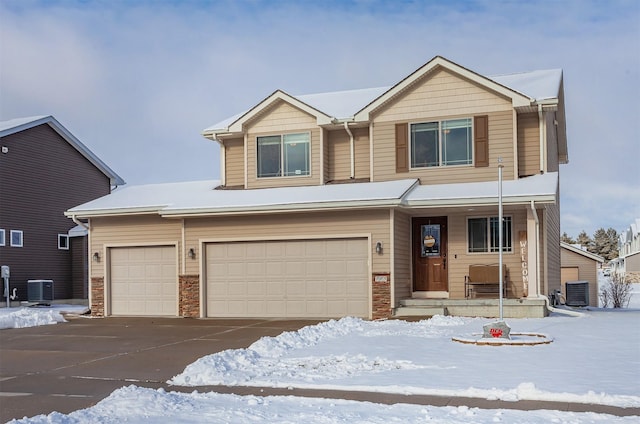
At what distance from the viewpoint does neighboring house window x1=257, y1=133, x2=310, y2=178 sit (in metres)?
19.3

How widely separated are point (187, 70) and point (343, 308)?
8.62 metres

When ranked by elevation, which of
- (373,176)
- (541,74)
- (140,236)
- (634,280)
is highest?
(541,74)

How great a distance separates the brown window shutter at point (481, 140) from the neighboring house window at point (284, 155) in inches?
184

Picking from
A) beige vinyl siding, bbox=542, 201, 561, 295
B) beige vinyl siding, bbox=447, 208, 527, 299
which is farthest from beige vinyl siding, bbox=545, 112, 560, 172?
beige vinyl siding, bbox=447, 208, 527, 299

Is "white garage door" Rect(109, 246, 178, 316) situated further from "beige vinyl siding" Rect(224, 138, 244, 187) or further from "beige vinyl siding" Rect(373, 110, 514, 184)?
"beige vinyl siding" Rect(373, 110, 514, 184)

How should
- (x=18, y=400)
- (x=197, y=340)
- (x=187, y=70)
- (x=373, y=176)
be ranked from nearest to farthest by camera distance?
(x=18, y=400) → (x=197, y=340) → (x=373, y=176) → (x=187, y=70)

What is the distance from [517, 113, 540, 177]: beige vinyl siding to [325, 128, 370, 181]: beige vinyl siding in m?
4.06

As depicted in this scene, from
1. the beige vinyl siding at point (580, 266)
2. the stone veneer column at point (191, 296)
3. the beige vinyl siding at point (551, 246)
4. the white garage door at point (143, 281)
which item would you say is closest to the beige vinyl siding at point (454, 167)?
the beige vinyl siding at point (551, 246)

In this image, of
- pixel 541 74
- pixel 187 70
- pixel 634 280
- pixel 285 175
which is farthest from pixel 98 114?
pixel 634 280

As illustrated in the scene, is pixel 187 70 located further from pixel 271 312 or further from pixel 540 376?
pixel 540 376

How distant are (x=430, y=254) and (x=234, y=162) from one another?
21.7 feet

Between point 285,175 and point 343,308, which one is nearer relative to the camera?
point 343,308

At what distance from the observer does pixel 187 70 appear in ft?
66.2

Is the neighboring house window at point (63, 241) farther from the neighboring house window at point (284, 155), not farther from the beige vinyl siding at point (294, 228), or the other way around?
the neighboring house window at point (284, 155)
